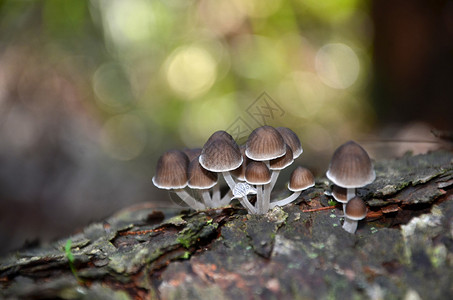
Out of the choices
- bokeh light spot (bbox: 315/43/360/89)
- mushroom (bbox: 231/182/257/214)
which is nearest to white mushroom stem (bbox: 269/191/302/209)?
mushroom (bbox: 231/182/257/214)

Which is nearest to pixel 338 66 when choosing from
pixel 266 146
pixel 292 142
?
pixel 292 142

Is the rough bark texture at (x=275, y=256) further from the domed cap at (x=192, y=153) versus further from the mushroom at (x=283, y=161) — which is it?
the domed cap at (x=192, y=153)

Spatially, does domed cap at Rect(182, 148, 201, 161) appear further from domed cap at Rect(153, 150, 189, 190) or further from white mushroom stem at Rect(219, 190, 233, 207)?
white mushroom stem at Rect(219, 190, 233, 207)

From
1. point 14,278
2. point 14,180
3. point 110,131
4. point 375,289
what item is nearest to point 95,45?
point 110,131

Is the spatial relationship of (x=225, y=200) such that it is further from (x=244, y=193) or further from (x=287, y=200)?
(x=287, y=200)

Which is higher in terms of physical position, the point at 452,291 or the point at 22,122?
the point at 22,122

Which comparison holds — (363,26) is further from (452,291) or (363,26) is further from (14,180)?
(14,180)
